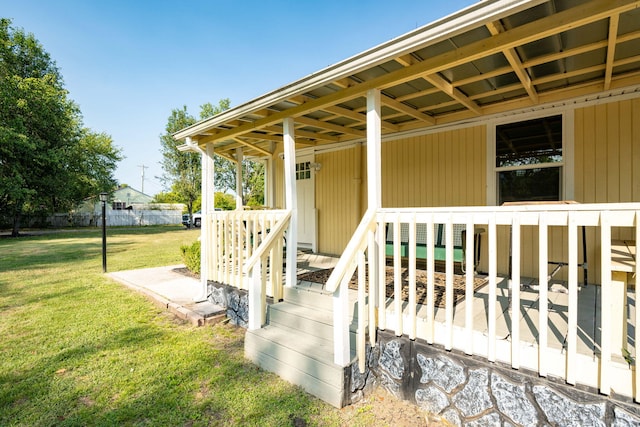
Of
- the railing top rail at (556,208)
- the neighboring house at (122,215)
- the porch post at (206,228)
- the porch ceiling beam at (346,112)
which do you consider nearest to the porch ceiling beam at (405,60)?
the porch ceiling beam at (346,112)

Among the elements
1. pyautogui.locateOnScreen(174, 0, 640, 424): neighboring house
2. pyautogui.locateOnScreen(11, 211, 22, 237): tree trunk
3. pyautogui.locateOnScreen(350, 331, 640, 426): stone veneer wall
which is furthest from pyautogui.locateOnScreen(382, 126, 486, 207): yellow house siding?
pyautogui.locateOnScreen(11, 211, 22, 237): tree trunk

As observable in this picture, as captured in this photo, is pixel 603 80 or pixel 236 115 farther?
pixel 236 115

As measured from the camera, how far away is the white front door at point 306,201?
6363 mm

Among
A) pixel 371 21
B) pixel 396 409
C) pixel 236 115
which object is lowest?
pixel 396 409

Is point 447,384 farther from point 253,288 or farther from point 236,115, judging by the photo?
point 236,115

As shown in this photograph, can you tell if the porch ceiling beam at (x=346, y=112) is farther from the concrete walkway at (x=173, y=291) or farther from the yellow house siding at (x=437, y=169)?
the concrete walkway at (x=173, y=291)

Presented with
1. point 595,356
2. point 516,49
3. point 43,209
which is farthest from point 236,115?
point 43,209

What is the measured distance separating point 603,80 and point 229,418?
4.68 meters

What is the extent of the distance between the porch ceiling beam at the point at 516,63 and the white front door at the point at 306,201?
12.6ft

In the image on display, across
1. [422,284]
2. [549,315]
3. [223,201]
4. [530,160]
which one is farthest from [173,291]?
[223,201]

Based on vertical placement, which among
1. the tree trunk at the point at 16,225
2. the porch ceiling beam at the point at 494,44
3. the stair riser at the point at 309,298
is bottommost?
the stair riser at the point at 309,298

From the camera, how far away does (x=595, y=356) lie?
1.74 metres

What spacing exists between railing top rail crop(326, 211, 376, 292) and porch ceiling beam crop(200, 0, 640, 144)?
3.91 feet

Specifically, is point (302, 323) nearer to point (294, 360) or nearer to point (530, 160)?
point (294, 360)
